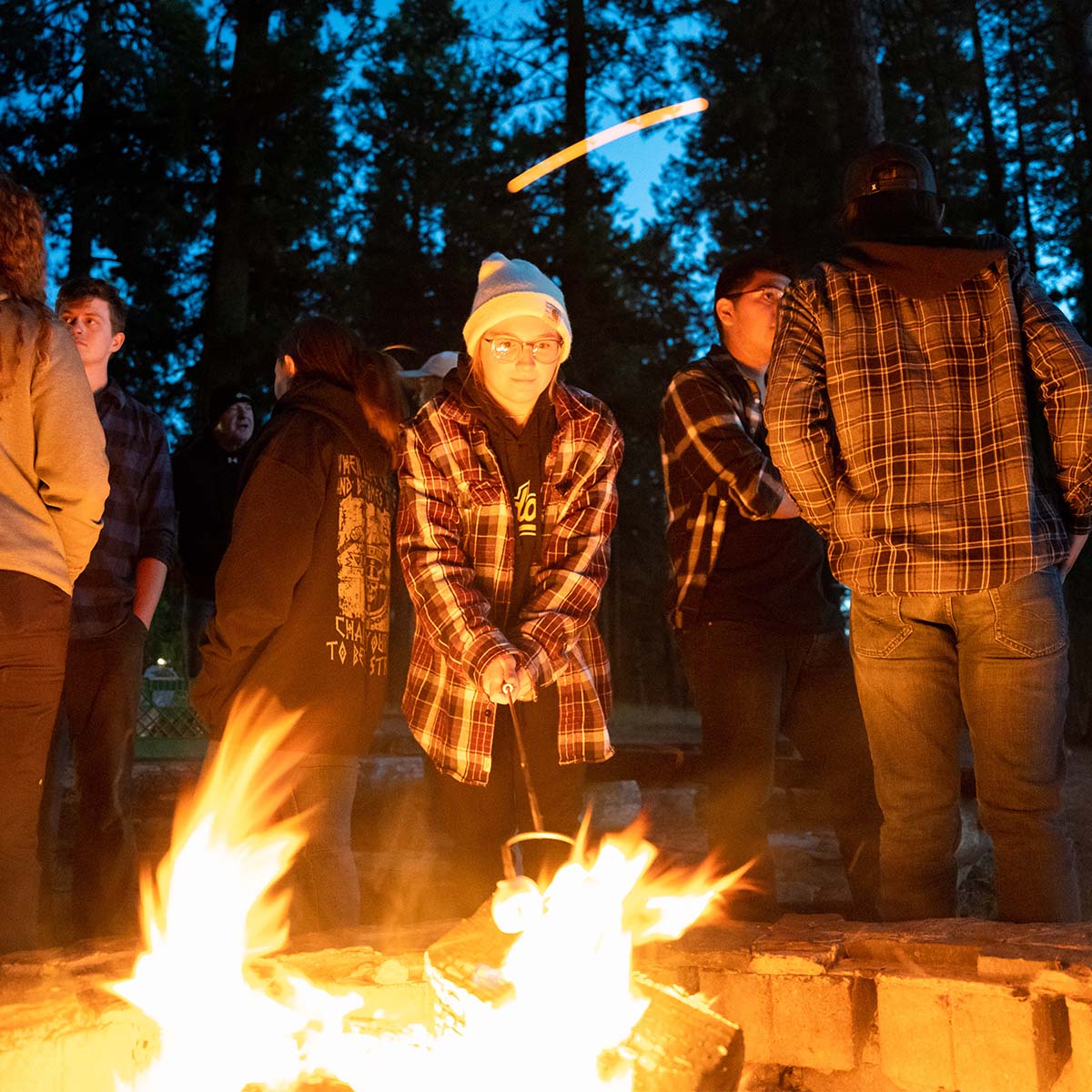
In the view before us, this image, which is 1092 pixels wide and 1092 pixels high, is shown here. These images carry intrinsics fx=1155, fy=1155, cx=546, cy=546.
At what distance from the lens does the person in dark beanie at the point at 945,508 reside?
2.73 m

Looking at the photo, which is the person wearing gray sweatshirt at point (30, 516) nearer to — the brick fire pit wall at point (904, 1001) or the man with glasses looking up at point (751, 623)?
the brick fire pit wall at point (904, 1001)

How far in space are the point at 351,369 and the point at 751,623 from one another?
4.78 ft

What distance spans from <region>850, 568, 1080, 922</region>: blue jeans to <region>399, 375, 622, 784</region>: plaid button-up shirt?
79cm

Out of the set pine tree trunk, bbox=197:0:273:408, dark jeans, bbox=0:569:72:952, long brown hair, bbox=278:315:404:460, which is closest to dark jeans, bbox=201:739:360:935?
dark jeans, bbox=0:569:72:952

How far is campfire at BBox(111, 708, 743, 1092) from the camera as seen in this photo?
7.07ft

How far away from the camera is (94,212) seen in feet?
48.4

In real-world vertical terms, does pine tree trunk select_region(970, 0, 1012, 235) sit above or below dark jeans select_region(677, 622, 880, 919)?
above

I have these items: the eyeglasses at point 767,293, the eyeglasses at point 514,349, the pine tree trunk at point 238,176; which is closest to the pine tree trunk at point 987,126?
the pine tree trunk at point 238,176

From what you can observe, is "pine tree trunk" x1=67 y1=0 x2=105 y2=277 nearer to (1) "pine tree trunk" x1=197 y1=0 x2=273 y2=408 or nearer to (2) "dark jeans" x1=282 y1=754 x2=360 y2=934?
(1) "pine tree trunk" x1=197 y1=0 x2=273 y2=408

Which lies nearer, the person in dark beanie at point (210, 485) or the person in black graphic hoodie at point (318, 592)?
the person in black graphic hoodie at point (318, 592)

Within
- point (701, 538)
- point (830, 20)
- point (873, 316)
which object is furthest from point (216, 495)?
point (830, 20)

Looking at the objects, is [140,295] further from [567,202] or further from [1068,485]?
[1068,485]

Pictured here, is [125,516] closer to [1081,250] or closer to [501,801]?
[501,801]

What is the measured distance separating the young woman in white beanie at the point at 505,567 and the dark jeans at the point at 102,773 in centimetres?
104
